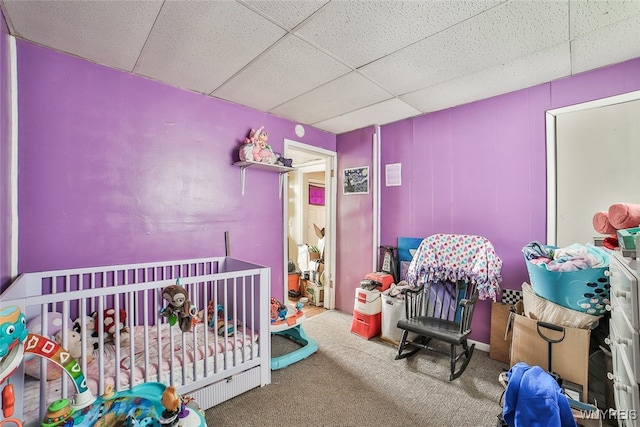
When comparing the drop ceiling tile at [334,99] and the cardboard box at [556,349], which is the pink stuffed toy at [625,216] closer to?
the cardboard box at [556,349]

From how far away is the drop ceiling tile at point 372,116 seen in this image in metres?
2.75

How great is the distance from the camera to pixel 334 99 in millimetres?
2600

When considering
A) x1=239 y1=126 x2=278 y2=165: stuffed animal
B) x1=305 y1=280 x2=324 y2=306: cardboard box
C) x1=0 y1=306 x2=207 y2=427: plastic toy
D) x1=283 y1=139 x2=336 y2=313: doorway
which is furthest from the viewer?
x1=305 y1=280 x2=324 y2=306: cardboard box

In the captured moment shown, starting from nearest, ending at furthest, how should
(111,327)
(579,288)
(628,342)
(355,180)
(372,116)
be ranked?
1. (628,342)
2. (579,288)
3. (111,327)
4. (372,116)
5. (355,180)

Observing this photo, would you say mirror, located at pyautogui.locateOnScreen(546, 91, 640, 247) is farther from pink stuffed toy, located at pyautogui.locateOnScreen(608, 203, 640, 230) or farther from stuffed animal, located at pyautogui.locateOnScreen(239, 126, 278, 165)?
stuffed animal, located at pyautogui.locateOnScreen(239, 126, 278, 165)

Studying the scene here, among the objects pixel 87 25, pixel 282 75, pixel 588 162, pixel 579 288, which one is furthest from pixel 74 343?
pixel 588 162

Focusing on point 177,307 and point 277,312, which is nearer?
point 177,307

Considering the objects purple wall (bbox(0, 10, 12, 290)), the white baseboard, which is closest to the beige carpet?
the white baseboard

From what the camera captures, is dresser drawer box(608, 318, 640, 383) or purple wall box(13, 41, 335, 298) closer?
dresser drawer box(608, 318, 640, 383)

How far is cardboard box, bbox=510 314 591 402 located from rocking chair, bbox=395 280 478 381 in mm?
326

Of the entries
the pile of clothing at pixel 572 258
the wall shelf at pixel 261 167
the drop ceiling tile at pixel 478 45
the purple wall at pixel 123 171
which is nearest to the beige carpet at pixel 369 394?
the pile of clothing at pixel 572 258

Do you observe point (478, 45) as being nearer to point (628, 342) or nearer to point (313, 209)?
point (628, 342)

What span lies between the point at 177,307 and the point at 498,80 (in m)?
2.78

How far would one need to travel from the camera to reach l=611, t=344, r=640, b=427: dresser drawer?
1020 millimetres
